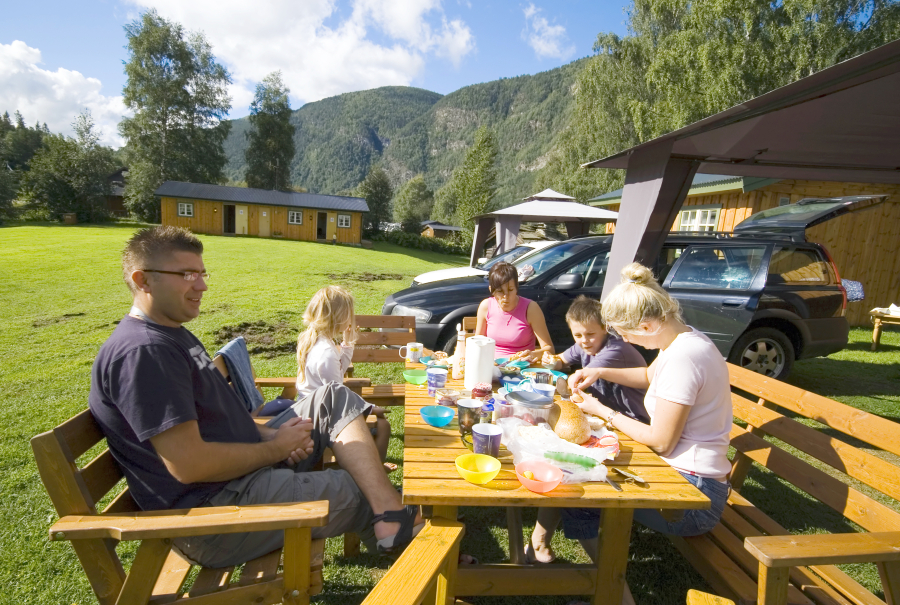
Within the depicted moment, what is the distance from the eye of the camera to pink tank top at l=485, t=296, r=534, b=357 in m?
3.88

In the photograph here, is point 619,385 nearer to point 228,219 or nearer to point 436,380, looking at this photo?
point 436,380

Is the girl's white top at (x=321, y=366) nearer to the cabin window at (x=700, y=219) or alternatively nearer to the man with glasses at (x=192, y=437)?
the man with glasses at (x=192, y=437)

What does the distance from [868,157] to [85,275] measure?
1591 centimetres

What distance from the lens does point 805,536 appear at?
163 cm

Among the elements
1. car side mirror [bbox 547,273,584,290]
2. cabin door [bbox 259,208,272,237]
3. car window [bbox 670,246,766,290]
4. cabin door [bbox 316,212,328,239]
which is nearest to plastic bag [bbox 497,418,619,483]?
car side mirror [bbox 547,273,584,290]

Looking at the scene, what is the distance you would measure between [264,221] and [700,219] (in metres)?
27.8

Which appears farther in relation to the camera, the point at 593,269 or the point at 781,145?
the point at 593,269

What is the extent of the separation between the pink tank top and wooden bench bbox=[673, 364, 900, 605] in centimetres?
158

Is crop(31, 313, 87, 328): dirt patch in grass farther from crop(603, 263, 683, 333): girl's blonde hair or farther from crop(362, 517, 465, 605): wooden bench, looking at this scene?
crop(603, 263, 683, 333): girl's blonde hair

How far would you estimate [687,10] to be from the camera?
20.8 meters

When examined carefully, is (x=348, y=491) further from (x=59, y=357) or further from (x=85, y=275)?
(x=85, y=275)

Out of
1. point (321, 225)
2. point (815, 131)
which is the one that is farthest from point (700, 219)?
point (321, 225)

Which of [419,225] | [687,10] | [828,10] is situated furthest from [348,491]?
[419,225]

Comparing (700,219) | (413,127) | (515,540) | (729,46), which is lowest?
(515,540)
